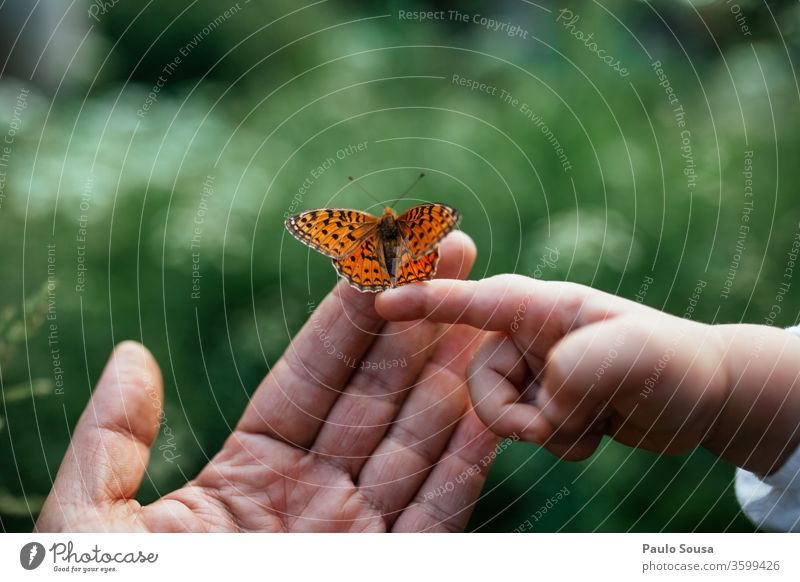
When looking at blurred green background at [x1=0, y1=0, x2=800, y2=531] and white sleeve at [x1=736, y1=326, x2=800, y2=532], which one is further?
blurred green background at [x1=0, y1=0, x2=800, y2=531]

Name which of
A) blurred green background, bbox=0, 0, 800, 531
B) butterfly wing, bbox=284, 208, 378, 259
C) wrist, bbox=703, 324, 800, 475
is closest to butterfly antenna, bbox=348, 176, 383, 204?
blurred green background, bbox=0, 0, 800, 531

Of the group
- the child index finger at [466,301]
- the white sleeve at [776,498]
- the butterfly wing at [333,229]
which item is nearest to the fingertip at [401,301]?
the child index finger at [466,301]

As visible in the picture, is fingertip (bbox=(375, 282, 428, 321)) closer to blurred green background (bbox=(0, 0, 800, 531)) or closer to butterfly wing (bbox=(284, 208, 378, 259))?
butterfly wing (bbox=(284, 208, 378, 259))

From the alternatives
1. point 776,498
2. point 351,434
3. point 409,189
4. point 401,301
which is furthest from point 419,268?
point 776,498

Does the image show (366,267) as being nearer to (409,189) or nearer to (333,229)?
(333,229)

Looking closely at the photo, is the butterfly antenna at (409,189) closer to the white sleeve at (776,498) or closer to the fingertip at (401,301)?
the fingertip at (401,301)

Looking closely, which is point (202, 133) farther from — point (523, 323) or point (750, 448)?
point (750, 448)
